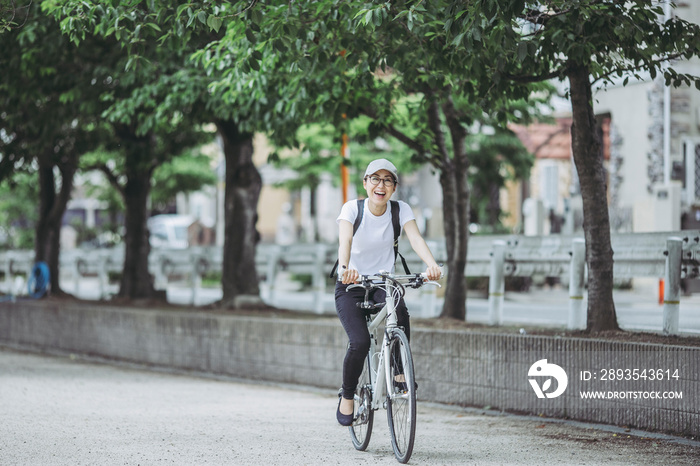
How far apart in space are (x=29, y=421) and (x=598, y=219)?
196 inches

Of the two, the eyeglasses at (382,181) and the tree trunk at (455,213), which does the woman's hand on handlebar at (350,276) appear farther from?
the tree trunk at (455,213)

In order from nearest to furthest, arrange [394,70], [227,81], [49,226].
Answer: [394,70] < [227,81] < [49,226]

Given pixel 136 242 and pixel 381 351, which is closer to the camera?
pixel 381 351

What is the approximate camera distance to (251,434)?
7.86m

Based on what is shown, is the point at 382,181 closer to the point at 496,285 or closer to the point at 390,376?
the point at 390,376

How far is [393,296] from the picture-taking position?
6.68 m

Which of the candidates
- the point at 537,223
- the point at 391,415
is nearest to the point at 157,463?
the point at 391,415

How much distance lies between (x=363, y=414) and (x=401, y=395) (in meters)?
0.62

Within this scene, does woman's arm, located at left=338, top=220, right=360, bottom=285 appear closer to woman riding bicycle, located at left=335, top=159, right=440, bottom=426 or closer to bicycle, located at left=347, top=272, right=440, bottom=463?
woman riding bicycle, located at left=335, top=159, right=440, bottom=426

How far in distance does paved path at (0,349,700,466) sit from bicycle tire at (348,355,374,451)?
0.31 feet

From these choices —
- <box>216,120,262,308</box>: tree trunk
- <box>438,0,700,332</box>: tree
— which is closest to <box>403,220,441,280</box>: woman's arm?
<box>438,0,700,332</box>: tree

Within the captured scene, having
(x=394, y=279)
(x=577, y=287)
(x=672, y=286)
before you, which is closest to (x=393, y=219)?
(x=394, y=279)

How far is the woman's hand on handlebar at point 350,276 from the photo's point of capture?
252 inches

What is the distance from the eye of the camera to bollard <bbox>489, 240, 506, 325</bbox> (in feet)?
38.3
